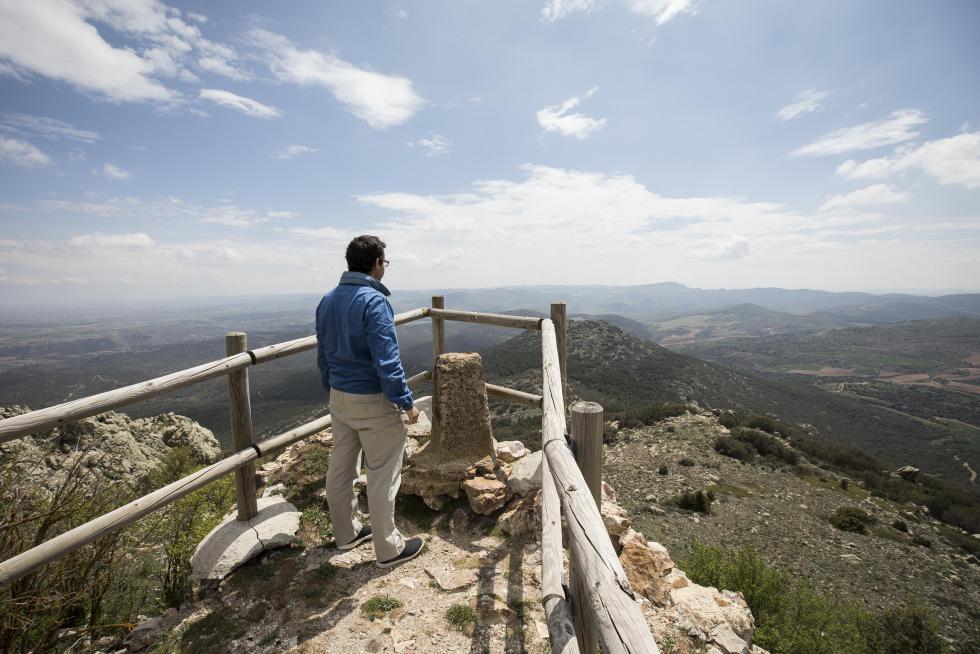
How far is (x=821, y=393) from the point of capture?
96.2 meters

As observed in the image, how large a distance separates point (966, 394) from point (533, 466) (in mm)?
169031

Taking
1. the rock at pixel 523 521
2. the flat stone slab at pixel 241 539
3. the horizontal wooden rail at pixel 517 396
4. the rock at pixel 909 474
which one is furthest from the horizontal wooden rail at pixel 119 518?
the rock at pixel 909 474

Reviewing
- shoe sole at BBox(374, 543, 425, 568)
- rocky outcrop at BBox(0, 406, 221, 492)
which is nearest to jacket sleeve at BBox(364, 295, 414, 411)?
shoe sole at BBox(374, 543, 425, 568)

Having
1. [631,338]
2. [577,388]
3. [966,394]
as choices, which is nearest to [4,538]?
[577,388]

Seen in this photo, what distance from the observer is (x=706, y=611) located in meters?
3.66

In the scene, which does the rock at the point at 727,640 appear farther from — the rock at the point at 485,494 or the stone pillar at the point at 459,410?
the stone pillar at the point at 459,410

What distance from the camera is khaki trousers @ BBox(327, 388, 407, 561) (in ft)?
11.0

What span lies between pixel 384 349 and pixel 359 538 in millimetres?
2174

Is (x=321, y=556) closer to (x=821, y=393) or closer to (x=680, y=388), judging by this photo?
(x=680, y=388)

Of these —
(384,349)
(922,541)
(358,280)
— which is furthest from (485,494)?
(922,541)

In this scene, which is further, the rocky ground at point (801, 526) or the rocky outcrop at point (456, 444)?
the rocky ground at point (801, 526)

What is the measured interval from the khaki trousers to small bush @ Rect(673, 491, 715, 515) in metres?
22.8

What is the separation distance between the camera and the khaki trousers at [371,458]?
334cm

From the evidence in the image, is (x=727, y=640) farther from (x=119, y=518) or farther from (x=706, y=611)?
(x=119, y=518)
